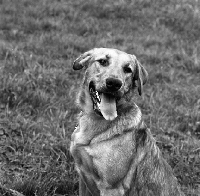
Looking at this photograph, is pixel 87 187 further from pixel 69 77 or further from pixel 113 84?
pixel 69 77

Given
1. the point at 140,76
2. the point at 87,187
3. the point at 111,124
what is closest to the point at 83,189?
the point at 87,187

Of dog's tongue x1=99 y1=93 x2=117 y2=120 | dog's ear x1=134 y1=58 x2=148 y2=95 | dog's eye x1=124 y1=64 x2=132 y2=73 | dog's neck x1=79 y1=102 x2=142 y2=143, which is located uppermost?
dog's eye x1=124 y1=64 x2=132 y2=73

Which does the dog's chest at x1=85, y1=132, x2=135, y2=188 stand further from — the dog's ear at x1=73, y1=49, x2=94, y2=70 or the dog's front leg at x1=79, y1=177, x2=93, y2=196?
the dog's ear at x1=73, y1=49, x2=94, y2=70

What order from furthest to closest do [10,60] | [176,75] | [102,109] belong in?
[176,75] < [10,60] < [102,109]

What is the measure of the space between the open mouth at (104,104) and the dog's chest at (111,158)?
254 millimetres

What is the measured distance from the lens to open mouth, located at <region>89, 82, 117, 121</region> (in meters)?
3.32

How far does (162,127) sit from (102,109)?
6.85ft

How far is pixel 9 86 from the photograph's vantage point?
5113 mm

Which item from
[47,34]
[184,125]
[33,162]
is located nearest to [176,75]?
[184,125]

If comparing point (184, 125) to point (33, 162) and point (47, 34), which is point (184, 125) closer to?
point (33, 162)

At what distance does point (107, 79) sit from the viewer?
10.6 ft

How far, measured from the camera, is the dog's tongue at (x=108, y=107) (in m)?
3.31

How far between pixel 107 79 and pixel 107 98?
8.9 inches

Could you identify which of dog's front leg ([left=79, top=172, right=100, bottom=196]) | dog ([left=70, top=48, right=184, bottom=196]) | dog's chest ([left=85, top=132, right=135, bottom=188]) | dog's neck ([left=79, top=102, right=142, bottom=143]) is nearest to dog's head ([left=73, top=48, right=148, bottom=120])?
dog ([left=70, top=48, right=184, bottom=196])
